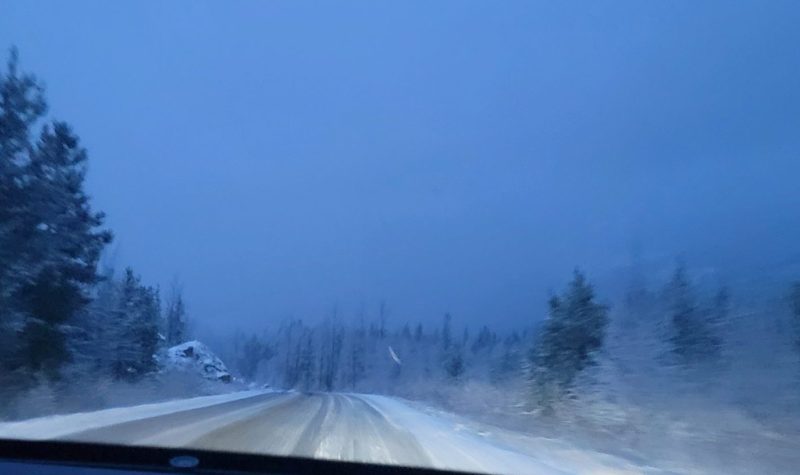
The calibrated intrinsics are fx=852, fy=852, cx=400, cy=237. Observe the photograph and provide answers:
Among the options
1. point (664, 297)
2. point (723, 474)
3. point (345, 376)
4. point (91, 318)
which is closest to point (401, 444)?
point (723, 474)

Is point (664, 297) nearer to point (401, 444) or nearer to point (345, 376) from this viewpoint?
point (401, 444)

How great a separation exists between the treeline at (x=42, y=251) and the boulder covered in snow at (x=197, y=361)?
17581 mm

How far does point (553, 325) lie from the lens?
119 ft

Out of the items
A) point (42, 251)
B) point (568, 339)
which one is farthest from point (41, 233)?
point (568, 339)

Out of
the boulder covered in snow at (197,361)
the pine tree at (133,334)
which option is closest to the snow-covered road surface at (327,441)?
the pine tree at (133,334)

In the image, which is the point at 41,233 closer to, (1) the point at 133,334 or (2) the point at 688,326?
(1) the point at 133,334

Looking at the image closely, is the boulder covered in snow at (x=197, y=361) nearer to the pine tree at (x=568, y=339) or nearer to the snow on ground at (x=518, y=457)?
the pine tree at (x=568, y=339)

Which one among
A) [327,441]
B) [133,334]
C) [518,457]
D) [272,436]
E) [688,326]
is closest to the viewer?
[518,457]

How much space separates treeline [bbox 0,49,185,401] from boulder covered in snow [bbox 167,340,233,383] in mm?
17581

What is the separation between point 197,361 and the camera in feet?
177

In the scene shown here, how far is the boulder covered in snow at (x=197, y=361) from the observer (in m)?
49.0

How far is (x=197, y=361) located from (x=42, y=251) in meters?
29.4

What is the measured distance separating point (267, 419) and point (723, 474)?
39.1 feet

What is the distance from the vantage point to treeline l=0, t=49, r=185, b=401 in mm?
24219
